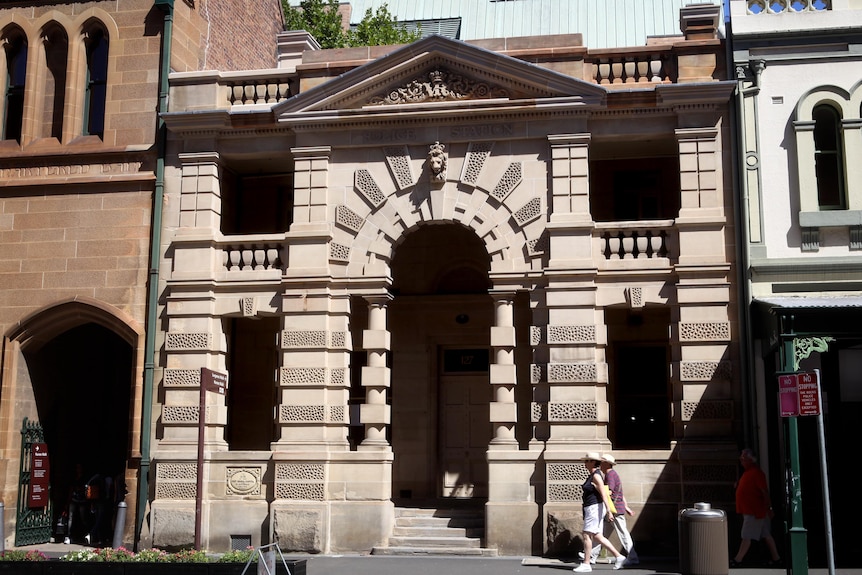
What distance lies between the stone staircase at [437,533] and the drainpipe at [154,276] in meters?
4.86

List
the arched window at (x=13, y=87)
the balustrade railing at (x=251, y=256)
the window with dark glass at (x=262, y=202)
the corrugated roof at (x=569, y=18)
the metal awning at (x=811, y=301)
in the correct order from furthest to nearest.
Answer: the corrugated roof at (x=569, y=18), the window with dark glass at (x=262, y=202), the arched window at (x=13, y=87), the balustrade railing at (x=251, y=256), the metal awning at (x=811, y=301)

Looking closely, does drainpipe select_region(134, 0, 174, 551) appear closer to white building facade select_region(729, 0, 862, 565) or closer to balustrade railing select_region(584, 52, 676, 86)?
balustrade railing select_region(584, 52, 676, 86)

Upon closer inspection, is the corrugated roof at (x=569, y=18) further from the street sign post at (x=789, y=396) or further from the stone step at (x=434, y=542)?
the street sign post at (x=789, y=396)

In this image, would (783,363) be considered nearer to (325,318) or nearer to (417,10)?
A: (325,318)

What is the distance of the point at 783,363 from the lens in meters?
16.1

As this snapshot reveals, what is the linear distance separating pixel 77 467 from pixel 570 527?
11.1 metres

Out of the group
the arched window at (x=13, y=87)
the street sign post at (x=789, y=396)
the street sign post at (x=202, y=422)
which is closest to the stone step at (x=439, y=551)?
the street sign post at (x=202, y=422)

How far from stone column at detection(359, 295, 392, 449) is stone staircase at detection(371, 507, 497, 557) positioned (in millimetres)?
1522

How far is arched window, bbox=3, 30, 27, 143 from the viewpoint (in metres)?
22.8

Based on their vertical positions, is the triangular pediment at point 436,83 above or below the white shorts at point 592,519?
above

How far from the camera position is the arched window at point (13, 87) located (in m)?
22.8

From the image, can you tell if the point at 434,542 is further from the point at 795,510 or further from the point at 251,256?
the point at 251,256

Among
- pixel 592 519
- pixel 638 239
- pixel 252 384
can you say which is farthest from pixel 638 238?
pixel 252 384

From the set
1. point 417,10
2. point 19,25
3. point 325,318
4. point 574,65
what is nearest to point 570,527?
point 325,318
